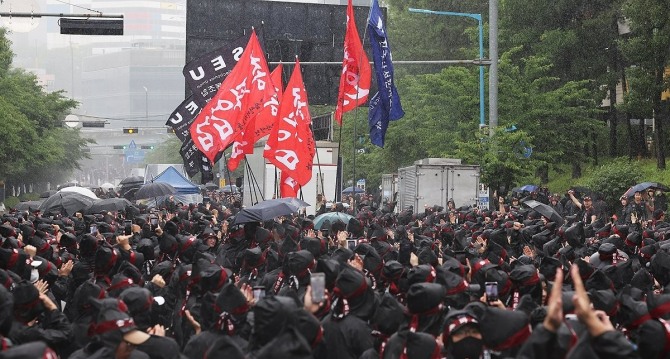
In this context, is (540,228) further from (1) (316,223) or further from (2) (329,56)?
(2) (329,56)

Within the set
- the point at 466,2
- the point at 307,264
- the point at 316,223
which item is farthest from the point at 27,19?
the point at 466,2

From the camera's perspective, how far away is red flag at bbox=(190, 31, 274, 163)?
70.3ft

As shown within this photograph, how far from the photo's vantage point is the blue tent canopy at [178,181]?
42.8 meters

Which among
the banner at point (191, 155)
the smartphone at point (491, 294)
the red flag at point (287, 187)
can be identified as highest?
the banner at point (191, 155)

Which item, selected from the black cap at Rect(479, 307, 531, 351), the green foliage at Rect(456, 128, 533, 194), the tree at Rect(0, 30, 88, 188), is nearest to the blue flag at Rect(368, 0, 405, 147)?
the green foliage at Rect(456, 128, 533, 194)

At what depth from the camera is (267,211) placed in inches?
671

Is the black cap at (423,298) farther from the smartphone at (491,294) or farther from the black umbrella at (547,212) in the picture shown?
the black umbrella at (547,212)

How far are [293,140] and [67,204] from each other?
8.05 m

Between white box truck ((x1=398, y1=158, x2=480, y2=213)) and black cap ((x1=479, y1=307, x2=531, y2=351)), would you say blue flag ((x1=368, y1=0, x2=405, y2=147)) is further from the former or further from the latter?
black cap ((x1=479, y1=307, x2=531, y2=351))

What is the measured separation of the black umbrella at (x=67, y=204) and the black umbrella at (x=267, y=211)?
9.27m

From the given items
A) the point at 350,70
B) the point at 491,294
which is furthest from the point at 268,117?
the point at 491,294

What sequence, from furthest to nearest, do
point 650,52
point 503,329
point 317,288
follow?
1. point 650,52
2. point 317,288
3. point 503,329

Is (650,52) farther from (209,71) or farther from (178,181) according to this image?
(178,181)

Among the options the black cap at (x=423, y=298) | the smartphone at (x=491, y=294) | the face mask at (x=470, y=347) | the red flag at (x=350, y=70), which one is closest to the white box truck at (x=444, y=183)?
the red flag at (x=350, y=70)
